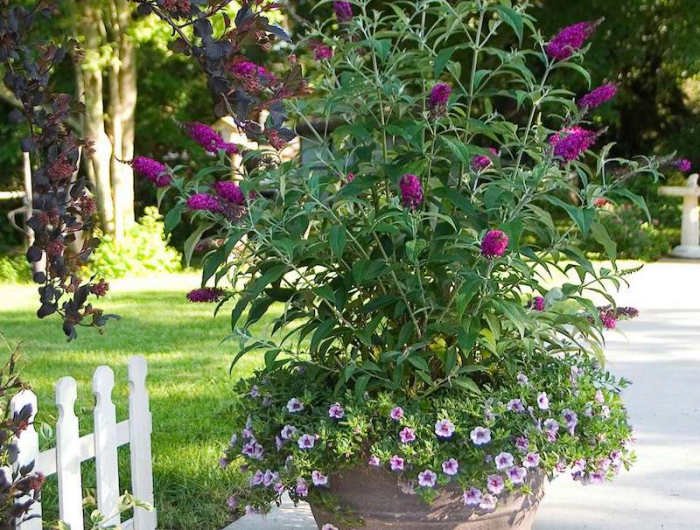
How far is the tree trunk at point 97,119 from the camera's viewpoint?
13281 mm

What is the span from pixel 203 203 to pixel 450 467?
110 cm

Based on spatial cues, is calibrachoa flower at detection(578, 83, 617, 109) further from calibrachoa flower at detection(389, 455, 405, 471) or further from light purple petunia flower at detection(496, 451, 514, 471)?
calibrachoa flower at detection(389, 455, 405, 471)

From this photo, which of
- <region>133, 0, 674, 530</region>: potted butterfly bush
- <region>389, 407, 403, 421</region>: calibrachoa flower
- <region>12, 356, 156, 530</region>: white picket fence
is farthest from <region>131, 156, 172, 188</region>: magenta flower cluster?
<region>389, 407, 403, 421</region>: calibrachoa flower

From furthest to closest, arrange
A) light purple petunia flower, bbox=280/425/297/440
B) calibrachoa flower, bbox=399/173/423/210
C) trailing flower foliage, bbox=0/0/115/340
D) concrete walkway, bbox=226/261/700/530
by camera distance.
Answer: concrete walkway, bbox=226/261/700/530, light purple petunia flower, bbox=280/425/297/440, calibrachoa flower, bbox=399/173/423/210, trailing flower foliage, bbox=0/0/115/340

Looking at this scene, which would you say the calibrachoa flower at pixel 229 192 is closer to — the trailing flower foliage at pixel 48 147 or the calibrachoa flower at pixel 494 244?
the trailing flower foliage at pixel 48 147

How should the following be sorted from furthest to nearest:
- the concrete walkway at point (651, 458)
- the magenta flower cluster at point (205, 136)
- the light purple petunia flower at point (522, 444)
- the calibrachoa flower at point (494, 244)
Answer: the concrete walkway at point (651, 458) → the light purple petunia flower at point (522, 444) → the magenta flower cluster at point (205, 136) → the calibrachoa flower at point (494, 244)

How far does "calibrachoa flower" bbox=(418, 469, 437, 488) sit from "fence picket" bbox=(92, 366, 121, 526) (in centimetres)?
103

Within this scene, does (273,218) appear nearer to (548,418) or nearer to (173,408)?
(548,418)

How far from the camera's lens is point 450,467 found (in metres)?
2.99

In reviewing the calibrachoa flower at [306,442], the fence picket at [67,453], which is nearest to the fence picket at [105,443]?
the fence picket at [67,453]

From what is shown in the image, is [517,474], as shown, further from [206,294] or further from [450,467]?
[206,294]

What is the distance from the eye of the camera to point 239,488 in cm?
412

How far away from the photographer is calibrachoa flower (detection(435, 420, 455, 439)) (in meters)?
3.01

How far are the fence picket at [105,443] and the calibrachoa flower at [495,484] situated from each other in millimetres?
1228
